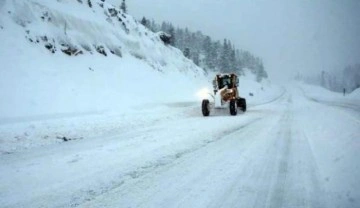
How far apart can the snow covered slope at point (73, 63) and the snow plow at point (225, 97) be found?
5.87 meters

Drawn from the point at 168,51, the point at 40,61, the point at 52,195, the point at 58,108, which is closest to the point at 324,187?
the point at 52,195

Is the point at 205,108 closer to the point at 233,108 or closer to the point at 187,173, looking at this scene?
the point at 233,108

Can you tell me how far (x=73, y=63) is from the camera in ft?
80.3

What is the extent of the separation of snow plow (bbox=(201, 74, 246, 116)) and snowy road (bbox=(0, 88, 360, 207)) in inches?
339

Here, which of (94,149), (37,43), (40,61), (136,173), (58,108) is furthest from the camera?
(37,43)

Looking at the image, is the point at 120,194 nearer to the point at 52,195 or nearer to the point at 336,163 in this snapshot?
the point at 52,195

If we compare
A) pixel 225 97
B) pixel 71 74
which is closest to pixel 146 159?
pixel 225 97

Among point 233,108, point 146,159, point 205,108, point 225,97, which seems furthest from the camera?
point 225,97

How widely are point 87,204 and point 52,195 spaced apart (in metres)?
0.71

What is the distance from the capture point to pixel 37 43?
75.0 feet

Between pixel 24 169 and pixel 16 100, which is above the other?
pixel 16 100

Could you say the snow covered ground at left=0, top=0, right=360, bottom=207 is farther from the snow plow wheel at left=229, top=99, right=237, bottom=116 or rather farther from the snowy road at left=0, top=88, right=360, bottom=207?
the snow plow wheel at left=229, top=99, right=237, bottom=116

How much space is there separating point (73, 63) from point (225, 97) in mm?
12996

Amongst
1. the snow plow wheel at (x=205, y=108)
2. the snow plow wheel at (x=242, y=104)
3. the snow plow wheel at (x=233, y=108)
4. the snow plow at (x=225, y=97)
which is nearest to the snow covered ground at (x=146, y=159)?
the snow plow wheel at (x=205, y=108)
